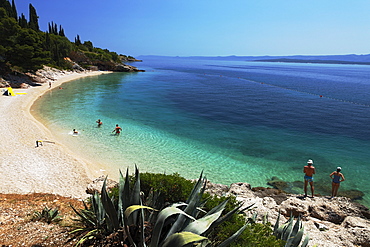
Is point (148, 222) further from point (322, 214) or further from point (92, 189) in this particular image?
point (322, 214)

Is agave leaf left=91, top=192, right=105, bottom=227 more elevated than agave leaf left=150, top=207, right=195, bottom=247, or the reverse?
agave leaf left=150, top=207, right=195, bottom=247

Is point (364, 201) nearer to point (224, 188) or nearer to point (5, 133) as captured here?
point (224, 188)

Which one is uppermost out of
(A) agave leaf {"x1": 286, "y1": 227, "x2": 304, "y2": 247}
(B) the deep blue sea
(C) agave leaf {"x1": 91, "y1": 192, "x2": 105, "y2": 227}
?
(C) agave leaf {"x1": 91, "y1": 192, "x2": 105, "y2": 227}

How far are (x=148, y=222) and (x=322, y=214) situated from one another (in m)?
8.38

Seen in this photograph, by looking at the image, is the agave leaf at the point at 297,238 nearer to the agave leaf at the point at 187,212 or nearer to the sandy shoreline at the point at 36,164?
the agave leaf at the point at 187,212

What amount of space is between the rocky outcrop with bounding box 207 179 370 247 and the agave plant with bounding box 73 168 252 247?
3.36 metres

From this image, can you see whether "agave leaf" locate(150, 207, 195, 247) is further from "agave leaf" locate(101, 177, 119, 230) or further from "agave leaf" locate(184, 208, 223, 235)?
"agave leaf" locate(101, 177, 119, 230)

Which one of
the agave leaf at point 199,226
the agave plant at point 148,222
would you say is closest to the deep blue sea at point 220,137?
the agave plant at point 148,222

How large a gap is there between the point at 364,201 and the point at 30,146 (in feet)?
69.2

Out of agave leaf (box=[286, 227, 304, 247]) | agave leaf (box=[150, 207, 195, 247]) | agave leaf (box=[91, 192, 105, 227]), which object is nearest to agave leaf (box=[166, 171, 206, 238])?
agave leaf (box=[150, 207, 195, 247])

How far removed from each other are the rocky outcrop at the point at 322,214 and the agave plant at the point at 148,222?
336cm

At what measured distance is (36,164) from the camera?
13.7m

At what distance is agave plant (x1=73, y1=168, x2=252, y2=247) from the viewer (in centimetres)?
342

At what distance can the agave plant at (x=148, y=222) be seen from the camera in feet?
11.2
